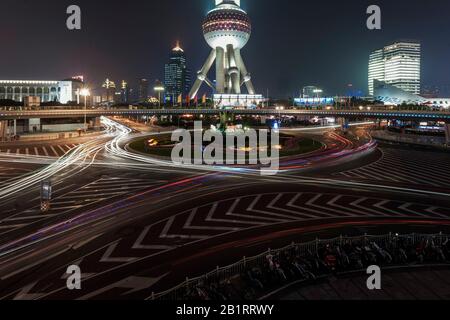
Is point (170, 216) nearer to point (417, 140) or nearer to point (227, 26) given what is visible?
point (417, 140)

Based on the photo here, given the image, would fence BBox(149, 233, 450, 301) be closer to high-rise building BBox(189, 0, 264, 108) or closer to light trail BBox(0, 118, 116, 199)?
light trail BBox(0, 118, 116, 199)

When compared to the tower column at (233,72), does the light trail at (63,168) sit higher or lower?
lower

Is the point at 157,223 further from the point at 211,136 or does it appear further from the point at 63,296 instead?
the point at 211,136

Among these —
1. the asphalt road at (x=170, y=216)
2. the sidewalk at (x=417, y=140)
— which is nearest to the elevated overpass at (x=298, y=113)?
the sidewalk at (x=417, y=140)

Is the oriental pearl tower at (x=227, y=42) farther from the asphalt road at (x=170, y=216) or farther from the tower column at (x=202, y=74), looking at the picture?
the asphalt road at (x=170, y=216)

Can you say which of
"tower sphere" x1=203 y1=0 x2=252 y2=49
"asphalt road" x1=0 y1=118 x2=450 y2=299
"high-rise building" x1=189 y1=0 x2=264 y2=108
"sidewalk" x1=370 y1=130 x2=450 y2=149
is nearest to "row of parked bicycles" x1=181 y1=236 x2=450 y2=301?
"asphalt road" x1=0 y1=118 x2=450 y2=299

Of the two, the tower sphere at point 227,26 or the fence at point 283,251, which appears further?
the tower sphere at point 227,26
